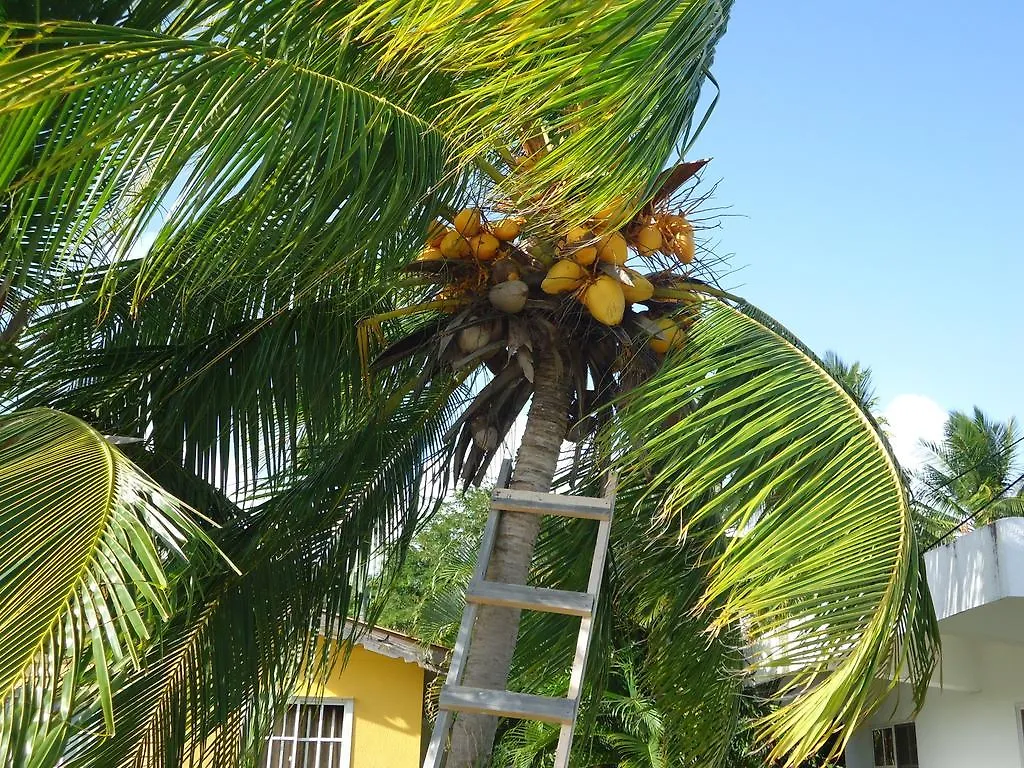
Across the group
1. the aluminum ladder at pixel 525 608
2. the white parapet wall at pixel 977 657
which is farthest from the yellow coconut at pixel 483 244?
the white parapet wall at pixel 977 657

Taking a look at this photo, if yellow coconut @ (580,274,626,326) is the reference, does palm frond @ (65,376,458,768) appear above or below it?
below

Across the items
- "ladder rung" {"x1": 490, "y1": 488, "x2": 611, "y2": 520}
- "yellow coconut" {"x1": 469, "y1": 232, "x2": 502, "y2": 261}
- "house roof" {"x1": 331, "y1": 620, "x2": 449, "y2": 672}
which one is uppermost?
"yellow coconut" {"x1": 469, "y1": 232, "x2": 502, "y2": 261}

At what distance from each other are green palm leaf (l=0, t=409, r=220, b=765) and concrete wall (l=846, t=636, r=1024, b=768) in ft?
20.6

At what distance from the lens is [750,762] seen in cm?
1240

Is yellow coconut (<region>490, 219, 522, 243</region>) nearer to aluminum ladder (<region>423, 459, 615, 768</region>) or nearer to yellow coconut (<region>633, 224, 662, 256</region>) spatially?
yellow coconut (<region>633, 224, 662, 256</region>)

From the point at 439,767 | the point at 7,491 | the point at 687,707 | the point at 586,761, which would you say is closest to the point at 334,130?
the point at 7,491

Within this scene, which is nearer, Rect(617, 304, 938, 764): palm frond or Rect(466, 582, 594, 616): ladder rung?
Rect(617, 304, 938, 764): palm frond

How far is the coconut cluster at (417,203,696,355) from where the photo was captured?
5105mm

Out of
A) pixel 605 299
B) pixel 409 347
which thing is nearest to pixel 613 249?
pixel 605 299

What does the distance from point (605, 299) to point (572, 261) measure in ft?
0.77

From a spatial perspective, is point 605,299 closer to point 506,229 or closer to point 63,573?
point 506,229

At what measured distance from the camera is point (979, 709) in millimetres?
8695

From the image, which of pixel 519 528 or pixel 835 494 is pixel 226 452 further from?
pixel 835 494

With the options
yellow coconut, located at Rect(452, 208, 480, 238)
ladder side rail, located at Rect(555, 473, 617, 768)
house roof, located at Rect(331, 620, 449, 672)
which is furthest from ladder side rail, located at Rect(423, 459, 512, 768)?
house roof, located at Rect(331, 620, 449, 672)
